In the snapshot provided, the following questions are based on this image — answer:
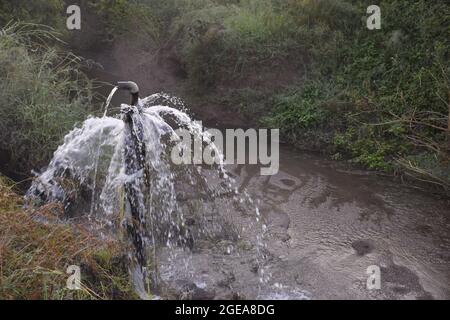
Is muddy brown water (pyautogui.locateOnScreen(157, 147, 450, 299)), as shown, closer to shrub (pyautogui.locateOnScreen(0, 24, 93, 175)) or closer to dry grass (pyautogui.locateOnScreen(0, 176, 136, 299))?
dry grass (pyautogui.locateOnScreen(0, 176, 136, 299))

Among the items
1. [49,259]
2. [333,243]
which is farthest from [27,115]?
[333,243]

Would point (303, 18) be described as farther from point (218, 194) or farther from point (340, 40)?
point (218, 194)

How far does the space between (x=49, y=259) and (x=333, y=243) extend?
2779 millimetres

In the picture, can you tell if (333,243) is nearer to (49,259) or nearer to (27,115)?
(49,259)

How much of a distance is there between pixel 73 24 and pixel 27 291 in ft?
24.9

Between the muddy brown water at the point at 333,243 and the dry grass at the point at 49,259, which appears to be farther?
the muddy brown water at the point at 333,243

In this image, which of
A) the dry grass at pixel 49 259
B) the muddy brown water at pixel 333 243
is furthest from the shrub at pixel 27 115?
the muddy brown water at pixel 333 243

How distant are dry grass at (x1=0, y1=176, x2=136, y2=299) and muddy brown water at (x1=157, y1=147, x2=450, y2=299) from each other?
0.59m

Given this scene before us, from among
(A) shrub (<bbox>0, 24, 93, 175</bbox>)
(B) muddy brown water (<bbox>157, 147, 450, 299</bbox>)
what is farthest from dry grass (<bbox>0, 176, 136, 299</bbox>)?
(A) shrub (<bbox>0, 24, 93, 175</bbox>)

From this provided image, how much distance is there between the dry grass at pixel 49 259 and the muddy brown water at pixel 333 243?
587 millimetres

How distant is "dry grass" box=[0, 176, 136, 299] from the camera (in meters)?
3.11

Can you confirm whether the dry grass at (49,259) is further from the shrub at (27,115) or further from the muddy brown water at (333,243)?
the shrub at (27,115)

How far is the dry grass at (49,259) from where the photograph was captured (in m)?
3.11

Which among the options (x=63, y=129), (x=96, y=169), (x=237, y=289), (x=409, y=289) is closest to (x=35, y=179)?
(x=96, y=169)
